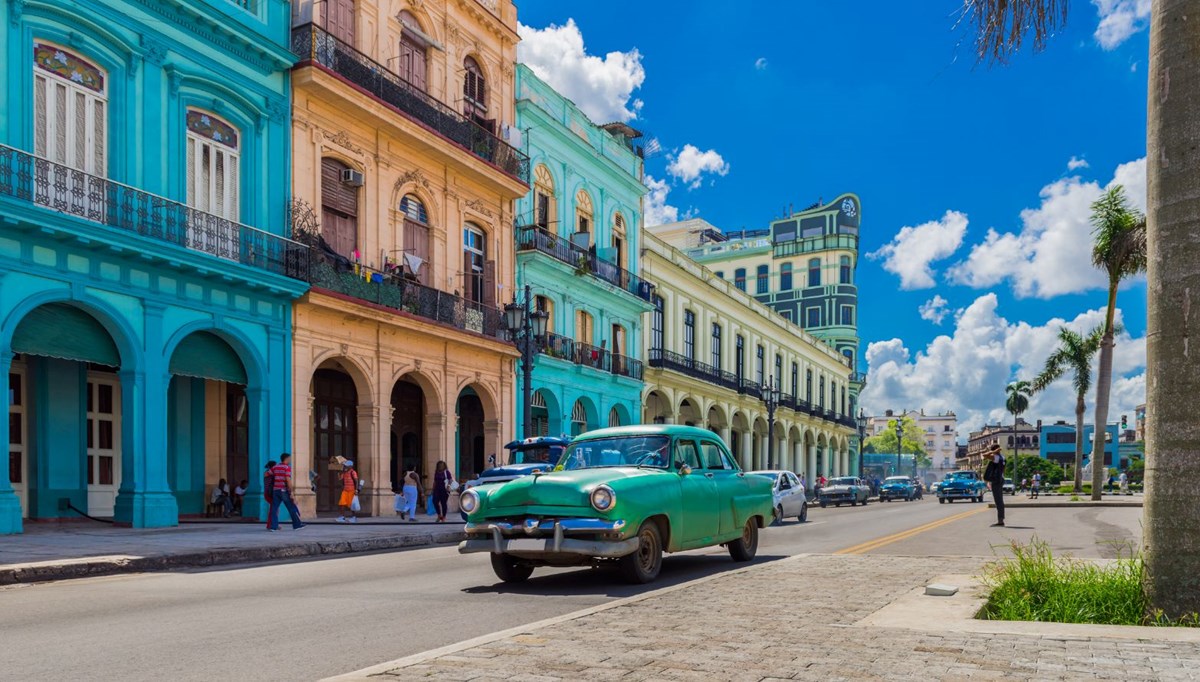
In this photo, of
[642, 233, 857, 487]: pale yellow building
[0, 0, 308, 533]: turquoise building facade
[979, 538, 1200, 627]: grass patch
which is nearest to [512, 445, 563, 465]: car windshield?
[0, 0, 308, 533]: turquoise building facade

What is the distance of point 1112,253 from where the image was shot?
33.2 metres

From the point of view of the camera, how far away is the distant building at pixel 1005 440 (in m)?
163

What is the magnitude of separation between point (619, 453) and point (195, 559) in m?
6.28

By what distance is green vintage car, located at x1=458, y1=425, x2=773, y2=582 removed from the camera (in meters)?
9.68

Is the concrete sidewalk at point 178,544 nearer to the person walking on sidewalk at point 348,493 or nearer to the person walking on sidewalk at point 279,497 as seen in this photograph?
the person walking on sidewalk at point 279,497

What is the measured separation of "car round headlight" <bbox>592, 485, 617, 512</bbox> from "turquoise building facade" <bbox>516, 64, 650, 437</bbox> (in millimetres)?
22695

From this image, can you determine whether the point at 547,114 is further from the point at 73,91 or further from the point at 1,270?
the point at 1,270

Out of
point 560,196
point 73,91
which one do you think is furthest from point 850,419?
point 73,91

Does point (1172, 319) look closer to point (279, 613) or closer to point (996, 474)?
point (279, 613)

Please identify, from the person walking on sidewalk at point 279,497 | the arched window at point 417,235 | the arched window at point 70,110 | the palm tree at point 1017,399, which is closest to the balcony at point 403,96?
the arched window at point 417,235

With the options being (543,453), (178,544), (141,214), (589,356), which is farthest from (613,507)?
(589,356)

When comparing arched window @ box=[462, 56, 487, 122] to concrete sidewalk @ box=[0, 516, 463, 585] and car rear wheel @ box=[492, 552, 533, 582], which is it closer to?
concrete sidewalk @ box=[0, 516, 463, 585]

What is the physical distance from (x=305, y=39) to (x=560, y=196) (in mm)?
13443

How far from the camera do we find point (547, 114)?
3447 cm
